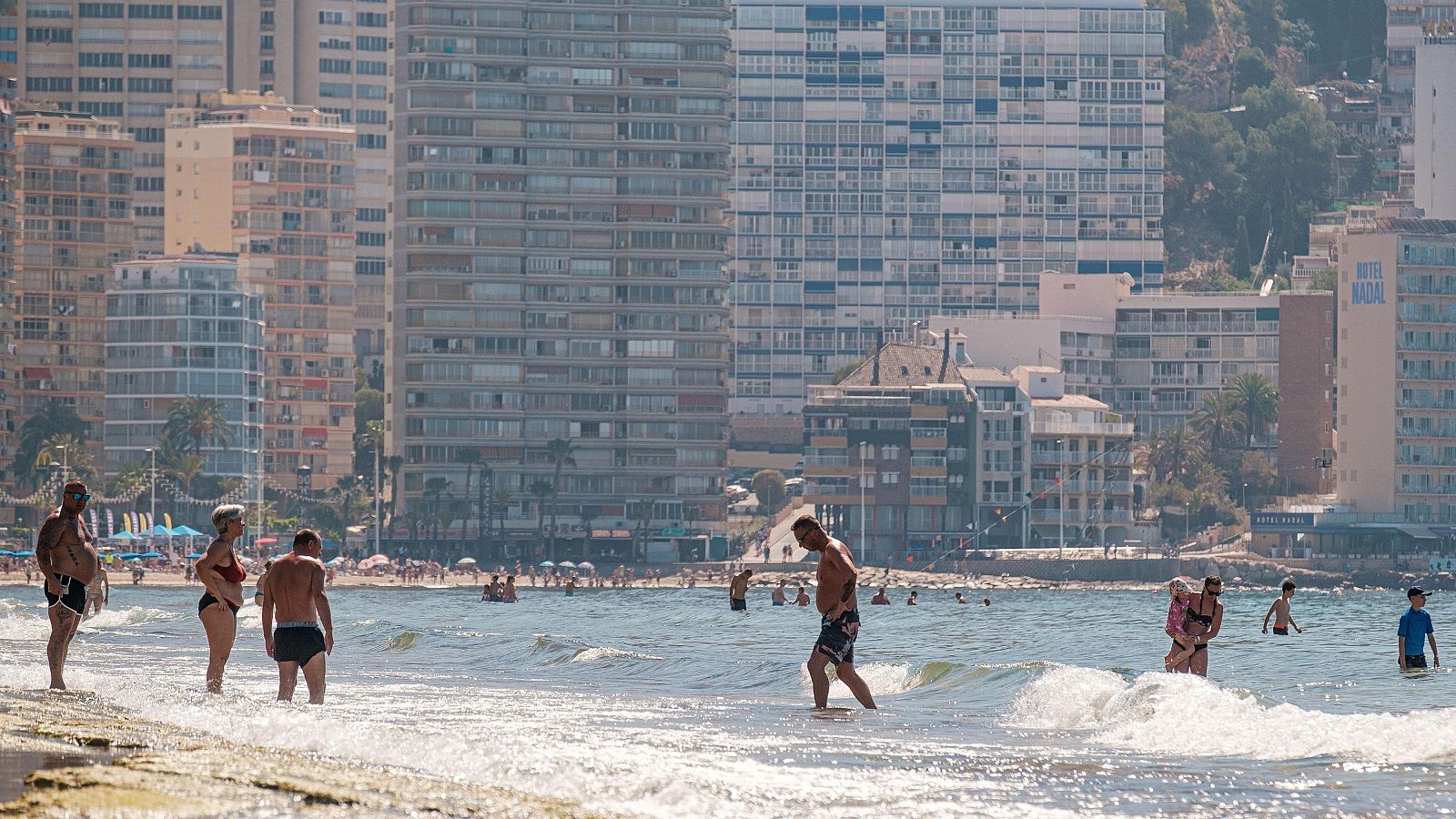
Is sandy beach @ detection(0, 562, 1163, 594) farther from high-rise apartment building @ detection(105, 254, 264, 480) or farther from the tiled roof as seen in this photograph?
high-rise apartment building @ detection(105, 254, 264, 480)

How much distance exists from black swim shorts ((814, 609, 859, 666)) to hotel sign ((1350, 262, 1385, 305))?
496ft

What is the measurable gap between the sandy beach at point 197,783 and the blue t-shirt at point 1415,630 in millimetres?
Result: 17928

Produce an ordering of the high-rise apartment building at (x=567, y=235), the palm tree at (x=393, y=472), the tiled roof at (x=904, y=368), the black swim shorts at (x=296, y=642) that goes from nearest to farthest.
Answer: the black swim shorts at (x=296, y=642) → the palm tree at (x=393, y=472) → the high-rise apartment building at (x=567, y=235) → the tiled roof at (x=904, y=368)

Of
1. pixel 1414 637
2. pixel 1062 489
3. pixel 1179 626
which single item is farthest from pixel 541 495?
pixel 1179 626

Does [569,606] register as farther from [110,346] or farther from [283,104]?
[283,104]

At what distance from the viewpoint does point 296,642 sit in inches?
840

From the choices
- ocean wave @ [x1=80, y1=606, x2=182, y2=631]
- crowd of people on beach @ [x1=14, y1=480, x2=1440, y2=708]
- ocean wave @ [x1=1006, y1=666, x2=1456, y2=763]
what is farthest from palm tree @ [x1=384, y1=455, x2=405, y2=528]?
crowd of people on beach @ [x1=14, y1=480, x2=1440, y2=708]

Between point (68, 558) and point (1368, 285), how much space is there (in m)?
156

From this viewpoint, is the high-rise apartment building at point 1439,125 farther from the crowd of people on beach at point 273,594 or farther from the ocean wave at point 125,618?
the crowd of people on beach at point 273,594

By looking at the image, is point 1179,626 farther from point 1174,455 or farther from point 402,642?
point 1174,455

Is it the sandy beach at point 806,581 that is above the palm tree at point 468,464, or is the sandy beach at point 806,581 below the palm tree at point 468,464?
below

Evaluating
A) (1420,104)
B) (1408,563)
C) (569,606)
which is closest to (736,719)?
(569,606)

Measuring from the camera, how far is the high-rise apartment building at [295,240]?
188 m

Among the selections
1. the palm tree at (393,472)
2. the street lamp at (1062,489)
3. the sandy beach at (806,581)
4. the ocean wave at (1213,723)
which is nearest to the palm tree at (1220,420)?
the street lamp at (1062,489)
